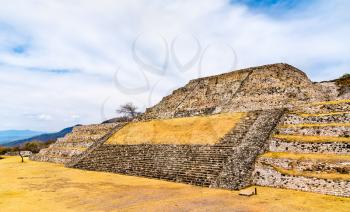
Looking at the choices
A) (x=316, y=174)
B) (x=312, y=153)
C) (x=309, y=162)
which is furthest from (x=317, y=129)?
(x=316, y=174)

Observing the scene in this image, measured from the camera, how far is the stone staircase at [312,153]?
48.6 feet

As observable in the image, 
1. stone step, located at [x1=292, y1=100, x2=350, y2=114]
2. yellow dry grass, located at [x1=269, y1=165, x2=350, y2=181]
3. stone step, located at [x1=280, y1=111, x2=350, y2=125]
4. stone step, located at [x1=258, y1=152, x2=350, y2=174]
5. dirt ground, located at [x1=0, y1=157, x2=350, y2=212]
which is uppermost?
stone step, located at [x1=292, y1=100, x2=350, y2=114]

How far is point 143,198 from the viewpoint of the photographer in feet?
49.1

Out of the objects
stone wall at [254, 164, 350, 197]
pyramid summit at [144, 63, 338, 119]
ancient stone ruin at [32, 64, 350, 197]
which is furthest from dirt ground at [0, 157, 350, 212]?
pyramid summit at [144, 63, 338, 119]

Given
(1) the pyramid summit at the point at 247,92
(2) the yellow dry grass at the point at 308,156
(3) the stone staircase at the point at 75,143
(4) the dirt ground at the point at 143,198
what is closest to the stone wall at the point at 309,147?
(2) the yellow dry grass at the point at 308,156

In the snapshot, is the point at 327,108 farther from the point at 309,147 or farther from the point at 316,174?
the point at 316,174

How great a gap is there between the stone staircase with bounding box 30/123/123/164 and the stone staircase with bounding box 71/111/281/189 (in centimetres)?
553

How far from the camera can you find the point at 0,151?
167ft

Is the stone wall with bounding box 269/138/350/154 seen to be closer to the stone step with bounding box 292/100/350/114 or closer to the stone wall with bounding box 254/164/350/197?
the stone wall with bounding box 254/164/350/197

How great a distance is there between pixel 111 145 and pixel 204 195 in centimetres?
1549

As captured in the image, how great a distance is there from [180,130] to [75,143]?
49.1ft

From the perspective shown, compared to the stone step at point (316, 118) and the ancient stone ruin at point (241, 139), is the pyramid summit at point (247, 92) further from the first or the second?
the stone step at point (316, 118)

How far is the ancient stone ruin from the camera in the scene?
16.4 m

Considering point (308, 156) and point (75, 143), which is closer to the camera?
point (308, 156)
